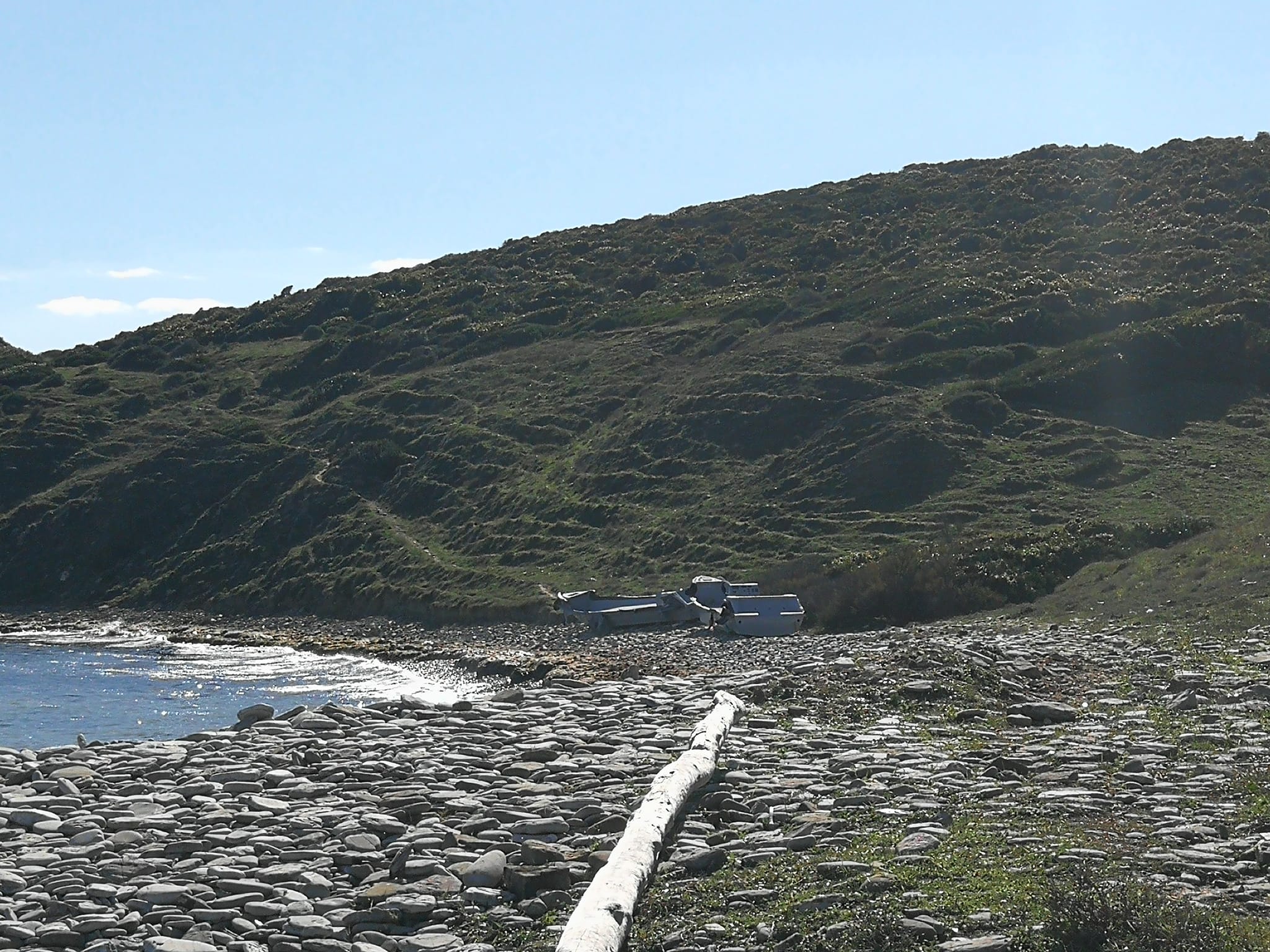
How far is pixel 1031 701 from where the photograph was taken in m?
15.5

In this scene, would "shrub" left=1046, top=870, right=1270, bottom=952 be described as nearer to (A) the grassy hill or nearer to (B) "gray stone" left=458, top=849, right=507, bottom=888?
(B) "gray stone" left=458, top=849, right=507, bottom=888

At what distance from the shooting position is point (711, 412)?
176ft

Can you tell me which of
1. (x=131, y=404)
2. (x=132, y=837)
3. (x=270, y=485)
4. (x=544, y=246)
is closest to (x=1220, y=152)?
(x=544, y=246)

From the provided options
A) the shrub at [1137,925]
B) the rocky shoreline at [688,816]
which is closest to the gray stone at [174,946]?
the rocky shoreline at [688,816]

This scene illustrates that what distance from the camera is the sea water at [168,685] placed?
982 inches

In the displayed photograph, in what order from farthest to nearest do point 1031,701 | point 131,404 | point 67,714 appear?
point 131,404
point 67,714
point 1031,701

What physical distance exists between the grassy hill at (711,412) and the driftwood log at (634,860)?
19864 millimetres

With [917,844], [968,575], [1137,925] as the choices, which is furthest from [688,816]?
[968,575]

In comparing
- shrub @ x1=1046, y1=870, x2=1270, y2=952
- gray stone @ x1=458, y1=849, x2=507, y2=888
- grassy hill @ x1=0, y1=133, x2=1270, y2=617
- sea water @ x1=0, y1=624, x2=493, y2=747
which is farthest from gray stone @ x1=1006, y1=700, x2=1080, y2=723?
grassy hill @ x1=0, y1=133, x2=1270, y2=617

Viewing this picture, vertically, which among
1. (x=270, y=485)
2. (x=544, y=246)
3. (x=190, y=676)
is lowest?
(x=190, y=676)

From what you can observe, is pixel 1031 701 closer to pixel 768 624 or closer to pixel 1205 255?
pixel 768 624

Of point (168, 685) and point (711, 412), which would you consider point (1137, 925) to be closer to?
point (168, 685)

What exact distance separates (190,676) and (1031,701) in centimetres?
2489

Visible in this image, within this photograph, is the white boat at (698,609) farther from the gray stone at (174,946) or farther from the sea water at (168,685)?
the gray stone at (174,946)
